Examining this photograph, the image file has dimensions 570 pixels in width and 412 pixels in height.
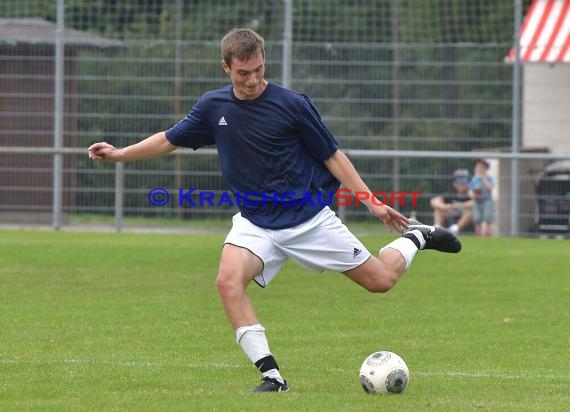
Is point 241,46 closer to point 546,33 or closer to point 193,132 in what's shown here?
point 193,132

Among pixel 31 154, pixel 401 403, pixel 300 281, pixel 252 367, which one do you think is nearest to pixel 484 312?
pixel 300 281

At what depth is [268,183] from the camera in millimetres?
7875

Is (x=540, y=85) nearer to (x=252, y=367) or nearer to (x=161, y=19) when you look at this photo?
(x=161, y=19)

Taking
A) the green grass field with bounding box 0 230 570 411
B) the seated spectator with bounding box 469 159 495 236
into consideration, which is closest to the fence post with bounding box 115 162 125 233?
the green grass field with bounding box 0 230 570 411

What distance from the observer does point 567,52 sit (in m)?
21.5

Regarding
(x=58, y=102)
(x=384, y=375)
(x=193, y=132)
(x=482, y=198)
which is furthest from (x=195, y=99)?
(x=384, y=375)

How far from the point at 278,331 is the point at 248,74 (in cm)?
365

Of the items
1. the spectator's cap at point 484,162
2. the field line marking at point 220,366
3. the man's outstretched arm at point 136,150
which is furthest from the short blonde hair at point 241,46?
the spectator's cap at point 484,162

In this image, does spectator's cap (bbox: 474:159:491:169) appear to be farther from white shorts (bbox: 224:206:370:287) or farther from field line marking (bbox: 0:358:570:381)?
white shorts (bbox: 224:206:370:287)

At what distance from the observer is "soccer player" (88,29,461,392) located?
7645 millimetres

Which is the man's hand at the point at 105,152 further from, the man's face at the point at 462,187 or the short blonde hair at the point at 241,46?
the man's face at the point at 462,187

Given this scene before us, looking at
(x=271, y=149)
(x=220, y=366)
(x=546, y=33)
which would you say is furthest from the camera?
(x=546, y=33)

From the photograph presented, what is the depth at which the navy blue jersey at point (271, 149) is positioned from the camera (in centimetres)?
786

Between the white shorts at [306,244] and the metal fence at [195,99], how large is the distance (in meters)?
12.3
